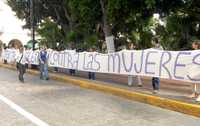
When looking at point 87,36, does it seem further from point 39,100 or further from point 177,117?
point 177,117

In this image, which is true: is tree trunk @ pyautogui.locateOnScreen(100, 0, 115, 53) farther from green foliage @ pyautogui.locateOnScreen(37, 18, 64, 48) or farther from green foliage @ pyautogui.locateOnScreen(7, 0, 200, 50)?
green foliage @ pyautogui.locateOnScreen(37, 18, 64, 48)

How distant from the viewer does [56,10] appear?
3164 cm

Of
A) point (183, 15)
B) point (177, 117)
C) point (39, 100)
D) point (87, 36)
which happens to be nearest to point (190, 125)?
point (177, 117)

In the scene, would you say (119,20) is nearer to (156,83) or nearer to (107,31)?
(107,31)

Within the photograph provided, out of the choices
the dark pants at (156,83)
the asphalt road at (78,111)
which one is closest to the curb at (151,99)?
the asphalt road at (78,111)

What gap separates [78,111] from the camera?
10648mm

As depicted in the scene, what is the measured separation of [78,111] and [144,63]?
4.10 metres

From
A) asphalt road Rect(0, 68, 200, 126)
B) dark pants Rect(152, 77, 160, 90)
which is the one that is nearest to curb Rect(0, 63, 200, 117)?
asphalt road Rect(0, 68, 200, 126)

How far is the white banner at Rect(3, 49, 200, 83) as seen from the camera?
463 inches

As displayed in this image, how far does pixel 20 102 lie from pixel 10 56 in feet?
68.1

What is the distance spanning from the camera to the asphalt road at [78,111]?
919 cm

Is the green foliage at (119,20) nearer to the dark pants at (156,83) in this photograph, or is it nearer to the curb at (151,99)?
the curb at (151,99)

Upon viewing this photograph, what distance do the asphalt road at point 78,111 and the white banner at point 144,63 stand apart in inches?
54.5

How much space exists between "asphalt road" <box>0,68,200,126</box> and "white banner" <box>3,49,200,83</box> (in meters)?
1.38
